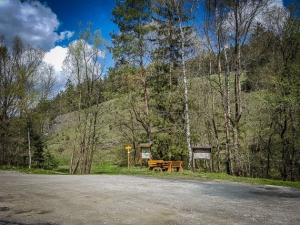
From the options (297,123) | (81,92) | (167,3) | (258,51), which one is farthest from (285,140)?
(81,92)

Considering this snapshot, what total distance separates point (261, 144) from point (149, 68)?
1243 cm

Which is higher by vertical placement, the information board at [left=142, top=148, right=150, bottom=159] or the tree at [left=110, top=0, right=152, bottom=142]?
the tree at [left=110, top=0, right=152, bottom=142]

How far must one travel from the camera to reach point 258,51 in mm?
17438

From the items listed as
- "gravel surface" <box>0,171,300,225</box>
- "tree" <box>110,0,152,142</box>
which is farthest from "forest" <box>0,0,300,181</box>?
"gravel surface" <box>0,171,300,225</box>

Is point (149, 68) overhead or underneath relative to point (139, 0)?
underneath

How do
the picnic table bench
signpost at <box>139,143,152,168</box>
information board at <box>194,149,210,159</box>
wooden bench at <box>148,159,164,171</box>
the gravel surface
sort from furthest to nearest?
1. signpost at <box>139,143,152,168</box>
2. wooden bench at <box>148,159,164,171</box>
3. the picnic table bench
4. information board at <box>194,149,210,159</box>
5. the gravel surface

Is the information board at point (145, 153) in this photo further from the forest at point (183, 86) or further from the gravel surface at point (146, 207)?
the gravel surface at point (146, 207)

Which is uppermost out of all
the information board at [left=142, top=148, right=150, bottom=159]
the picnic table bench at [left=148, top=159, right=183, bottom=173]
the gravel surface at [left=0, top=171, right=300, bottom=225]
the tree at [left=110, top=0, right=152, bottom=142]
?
the tree at [left=110, top=0, right=152, bottom=142]

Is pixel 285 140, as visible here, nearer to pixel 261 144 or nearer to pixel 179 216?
pixel 261 144

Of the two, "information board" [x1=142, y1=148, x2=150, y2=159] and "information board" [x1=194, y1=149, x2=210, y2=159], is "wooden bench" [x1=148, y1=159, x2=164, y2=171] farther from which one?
"information board" [x1=194, y1=149, x2=210, y2=159]

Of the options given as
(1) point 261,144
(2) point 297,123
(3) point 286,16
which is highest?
(3) point 286,16

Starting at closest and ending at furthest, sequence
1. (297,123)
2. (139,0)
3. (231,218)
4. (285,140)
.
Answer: (231,218)
(297,123)
(285,140)
(139,0)

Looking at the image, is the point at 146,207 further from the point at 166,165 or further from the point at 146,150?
the point at 146,150

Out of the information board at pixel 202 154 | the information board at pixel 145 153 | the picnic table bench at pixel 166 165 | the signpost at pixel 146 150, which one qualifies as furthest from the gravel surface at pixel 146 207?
the information board at pixel 145 153
